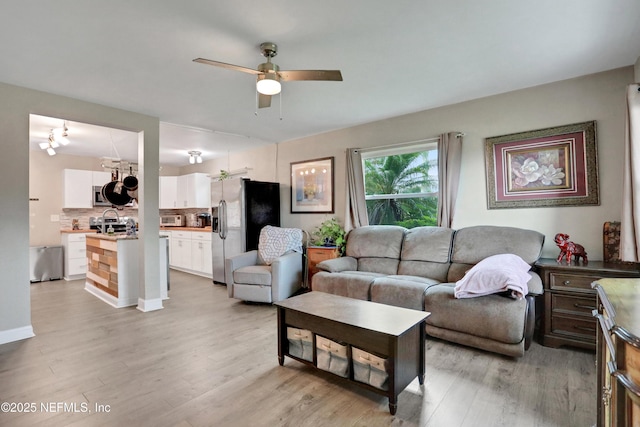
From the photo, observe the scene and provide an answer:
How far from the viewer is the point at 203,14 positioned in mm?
1991

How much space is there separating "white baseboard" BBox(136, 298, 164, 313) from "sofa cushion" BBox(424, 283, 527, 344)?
3.30 m

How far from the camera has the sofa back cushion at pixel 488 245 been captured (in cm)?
297

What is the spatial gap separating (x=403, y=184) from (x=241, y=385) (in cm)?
319

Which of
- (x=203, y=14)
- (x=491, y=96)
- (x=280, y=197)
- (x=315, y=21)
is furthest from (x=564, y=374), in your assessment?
(x=280, y=197)

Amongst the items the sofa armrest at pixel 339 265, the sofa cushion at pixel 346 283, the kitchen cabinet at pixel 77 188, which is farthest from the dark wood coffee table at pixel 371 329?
the kitchen cabinet at pixel 77 188

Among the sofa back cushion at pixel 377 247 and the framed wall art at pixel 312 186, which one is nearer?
the sofa back cushion at pixel 377 247

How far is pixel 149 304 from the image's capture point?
3916 millimetres

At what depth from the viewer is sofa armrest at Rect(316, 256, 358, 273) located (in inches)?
147

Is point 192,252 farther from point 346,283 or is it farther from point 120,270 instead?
point 346,283

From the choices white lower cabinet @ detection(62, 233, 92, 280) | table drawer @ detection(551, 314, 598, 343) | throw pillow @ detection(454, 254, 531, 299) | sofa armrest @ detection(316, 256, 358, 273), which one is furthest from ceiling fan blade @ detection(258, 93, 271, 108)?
white lower cabinet @ detection(62, 233, 92, 280)

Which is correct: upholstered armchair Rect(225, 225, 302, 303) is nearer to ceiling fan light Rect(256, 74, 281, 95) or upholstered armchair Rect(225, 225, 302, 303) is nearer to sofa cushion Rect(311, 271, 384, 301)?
sofa cushion Rect(311, 271, 384, 301)

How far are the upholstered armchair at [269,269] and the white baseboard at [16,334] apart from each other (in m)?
2.02

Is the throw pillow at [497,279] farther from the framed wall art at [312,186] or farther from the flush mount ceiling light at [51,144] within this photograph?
the flush mount ceiling light at [51,144]

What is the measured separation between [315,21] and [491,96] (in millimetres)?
2388
